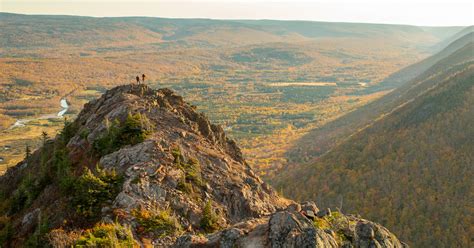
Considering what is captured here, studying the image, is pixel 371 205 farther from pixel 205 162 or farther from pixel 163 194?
pixel 163 194

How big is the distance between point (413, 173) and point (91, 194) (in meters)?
63.7

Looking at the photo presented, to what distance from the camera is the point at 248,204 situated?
27141mm

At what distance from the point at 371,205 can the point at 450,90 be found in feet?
156

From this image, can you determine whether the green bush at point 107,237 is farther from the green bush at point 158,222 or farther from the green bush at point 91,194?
the green bush at point 91,194

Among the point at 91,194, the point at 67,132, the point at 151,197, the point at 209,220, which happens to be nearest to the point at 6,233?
the point at 91,194

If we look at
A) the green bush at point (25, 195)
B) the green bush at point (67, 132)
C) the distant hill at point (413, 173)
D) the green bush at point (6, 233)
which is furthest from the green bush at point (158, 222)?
the distant hill at point (413, 173)

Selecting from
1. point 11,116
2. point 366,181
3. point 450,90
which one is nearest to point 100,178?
point 366,181

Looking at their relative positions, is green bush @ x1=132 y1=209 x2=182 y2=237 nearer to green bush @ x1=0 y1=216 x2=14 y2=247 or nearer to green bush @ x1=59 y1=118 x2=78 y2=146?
green bush @ x1=0 y1=216 x2=14 y2=247

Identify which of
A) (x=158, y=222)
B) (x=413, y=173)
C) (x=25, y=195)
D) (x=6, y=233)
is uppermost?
(x=158, y=222)

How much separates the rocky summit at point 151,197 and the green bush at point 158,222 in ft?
0.17

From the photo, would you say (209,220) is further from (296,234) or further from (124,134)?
(124,134)

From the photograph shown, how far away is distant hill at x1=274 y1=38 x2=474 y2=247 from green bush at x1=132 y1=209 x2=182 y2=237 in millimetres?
44568

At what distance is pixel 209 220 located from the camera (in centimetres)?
2316

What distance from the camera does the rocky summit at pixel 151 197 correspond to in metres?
18.7
